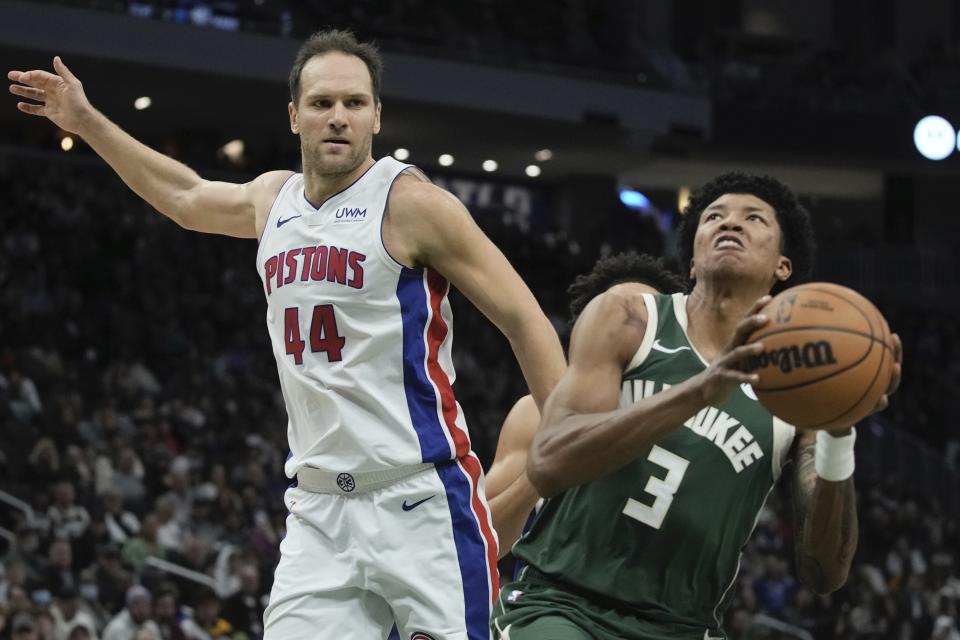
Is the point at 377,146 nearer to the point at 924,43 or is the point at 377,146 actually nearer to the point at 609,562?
the point at 924,43

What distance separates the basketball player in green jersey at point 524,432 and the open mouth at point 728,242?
0.49 metres

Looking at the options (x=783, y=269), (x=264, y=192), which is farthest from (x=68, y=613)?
(x=783, y=269)

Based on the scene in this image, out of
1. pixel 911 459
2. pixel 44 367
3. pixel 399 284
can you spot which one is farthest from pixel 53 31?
pixel 399 284

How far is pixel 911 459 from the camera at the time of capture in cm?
2108

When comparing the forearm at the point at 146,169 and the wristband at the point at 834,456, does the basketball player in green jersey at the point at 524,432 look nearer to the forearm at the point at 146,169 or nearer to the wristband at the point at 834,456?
the wristband at the point at 834,456

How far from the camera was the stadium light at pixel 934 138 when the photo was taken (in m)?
25.4

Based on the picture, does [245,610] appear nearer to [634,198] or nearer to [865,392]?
[865,392]

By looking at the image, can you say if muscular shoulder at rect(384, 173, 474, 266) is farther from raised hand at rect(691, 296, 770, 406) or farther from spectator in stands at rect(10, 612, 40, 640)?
spectator in stands at rect(10, 612, 40, 640)

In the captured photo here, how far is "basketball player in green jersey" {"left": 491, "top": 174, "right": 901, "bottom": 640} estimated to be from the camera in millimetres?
3840

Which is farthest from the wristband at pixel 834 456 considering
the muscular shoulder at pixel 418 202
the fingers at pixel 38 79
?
the fingers at pixel 38 79

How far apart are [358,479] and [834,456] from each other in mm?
1292

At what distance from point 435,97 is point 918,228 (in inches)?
522

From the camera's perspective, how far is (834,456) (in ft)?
11.9

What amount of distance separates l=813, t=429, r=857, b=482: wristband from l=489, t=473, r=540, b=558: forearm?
1.39m
